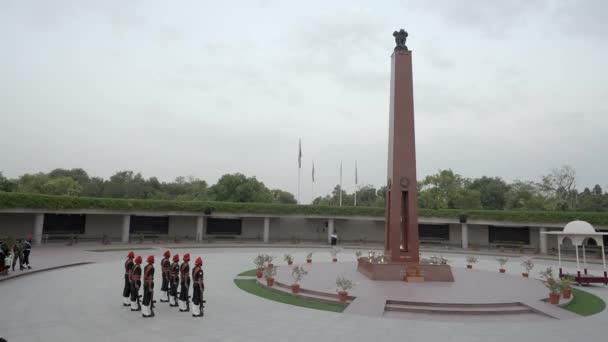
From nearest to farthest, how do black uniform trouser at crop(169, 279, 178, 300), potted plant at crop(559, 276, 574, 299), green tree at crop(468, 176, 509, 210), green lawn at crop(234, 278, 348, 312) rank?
black uniform trouser at crop(169, 279, 178, 300) < green lawn at crop(234, 278, 348, 312) < potted plant at crop(559, 276, 574, 299) < green tree at crop(468, 176, 509, 210)

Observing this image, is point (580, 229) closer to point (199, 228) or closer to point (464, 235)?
point (464, 235)

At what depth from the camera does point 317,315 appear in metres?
9.37

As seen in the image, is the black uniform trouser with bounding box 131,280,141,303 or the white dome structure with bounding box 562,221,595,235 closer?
the black uniform trouser with bounding box 131,280,141,303

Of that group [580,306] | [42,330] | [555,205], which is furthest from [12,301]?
[555,205]

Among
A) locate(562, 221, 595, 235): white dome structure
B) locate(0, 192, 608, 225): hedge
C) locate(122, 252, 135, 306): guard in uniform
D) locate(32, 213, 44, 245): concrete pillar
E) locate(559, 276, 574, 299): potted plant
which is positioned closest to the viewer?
locate(122, 252, 135, 306): guard in uniform

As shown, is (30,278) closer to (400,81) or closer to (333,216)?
(400,81)

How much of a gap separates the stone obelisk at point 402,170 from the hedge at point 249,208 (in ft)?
55.4

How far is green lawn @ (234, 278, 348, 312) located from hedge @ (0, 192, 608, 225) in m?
17.7

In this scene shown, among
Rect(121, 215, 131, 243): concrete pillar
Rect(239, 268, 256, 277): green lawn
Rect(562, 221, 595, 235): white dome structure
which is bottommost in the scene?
Rect(239, 268, 256, 277): green lawn

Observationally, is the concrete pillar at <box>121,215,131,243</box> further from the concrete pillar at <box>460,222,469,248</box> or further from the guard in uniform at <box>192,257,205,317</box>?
the concrete pillar at <box>460,222,469,248</box>

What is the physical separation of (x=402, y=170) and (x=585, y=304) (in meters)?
7.55

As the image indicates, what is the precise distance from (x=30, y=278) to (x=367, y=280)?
495 inches

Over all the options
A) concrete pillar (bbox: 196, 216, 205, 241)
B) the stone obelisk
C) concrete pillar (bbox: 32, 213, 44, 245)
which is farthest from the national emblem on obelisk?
concrete pillar (bbox: 32, 213, 44, 245)

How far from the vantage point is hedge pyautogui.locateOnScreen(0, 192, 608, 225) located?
2370 centimetres
